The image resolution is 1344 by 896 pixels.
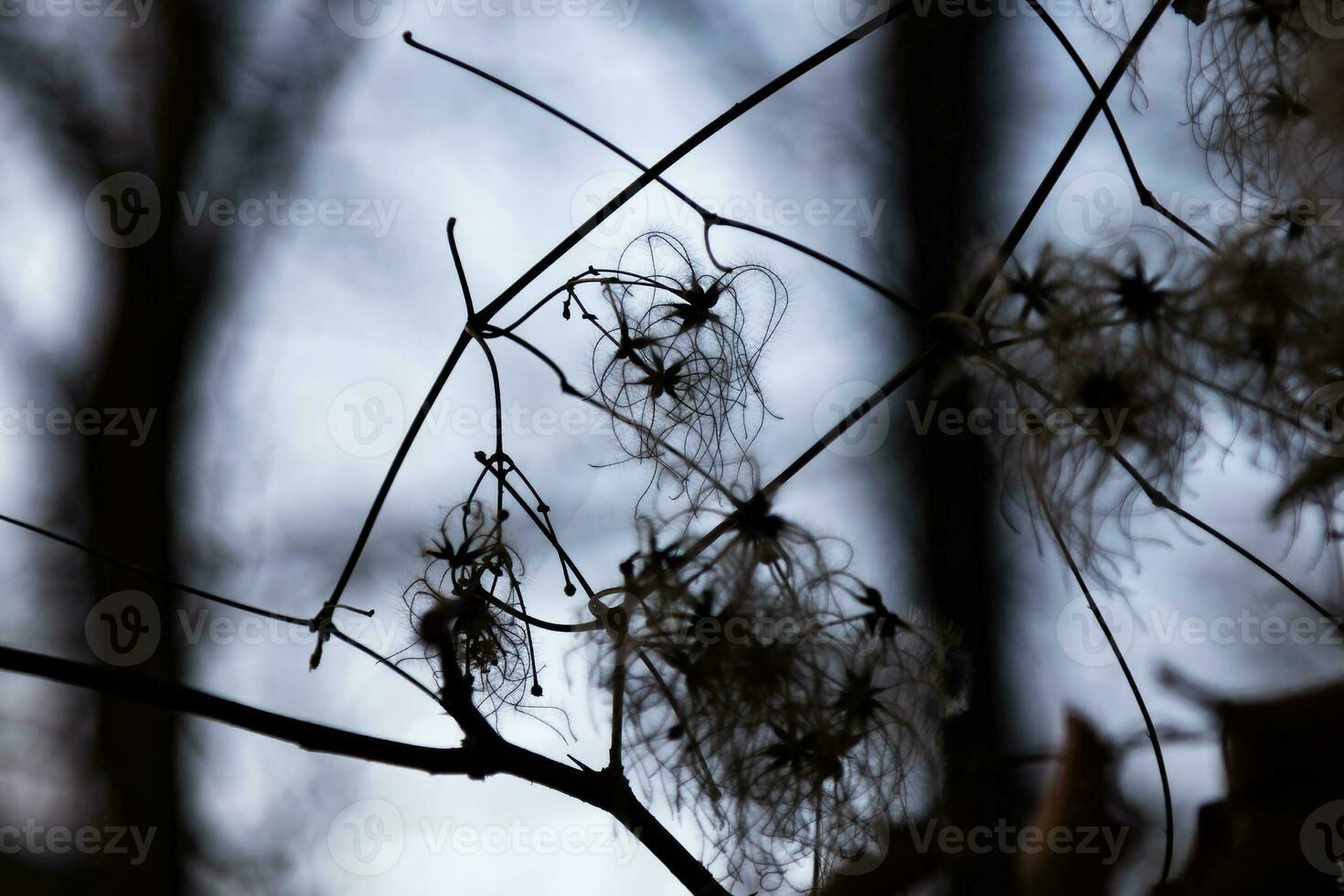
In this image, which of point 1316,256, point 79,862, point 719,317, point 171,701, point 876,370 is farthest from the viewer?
point 79,862

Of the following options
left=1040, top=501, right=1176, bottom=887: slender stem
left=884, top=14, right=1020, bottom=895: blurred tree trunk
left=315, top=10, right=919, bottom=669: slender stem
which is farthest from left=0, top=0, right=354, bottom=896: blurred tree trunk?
left=1040, top=501, right=1176, bottom=887: slender stem

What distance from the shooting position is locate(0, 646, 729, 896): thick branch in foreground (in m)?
0.36

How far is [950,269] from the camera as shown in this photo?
1.91 metres

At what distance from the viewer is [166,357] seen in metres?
2.68

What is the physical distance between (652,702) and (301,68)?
2.57 metres

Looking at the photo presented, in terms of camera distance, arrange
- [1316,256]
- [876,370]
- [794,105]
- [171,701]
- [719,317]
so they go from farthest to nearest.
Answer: [794,105]
[876,370]
[719,317]
[1316,256]
[171,701]

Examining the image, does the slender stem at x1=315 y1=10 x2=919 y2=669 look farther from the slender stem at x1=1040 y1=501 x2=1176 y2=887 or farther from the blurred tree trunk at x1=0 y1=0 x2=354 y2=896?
the blurred tree trunk at x1=0 y1=0 x2=354 y2=896

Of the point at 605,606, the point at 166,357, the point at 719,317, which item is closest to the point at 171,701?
the point at 605,606

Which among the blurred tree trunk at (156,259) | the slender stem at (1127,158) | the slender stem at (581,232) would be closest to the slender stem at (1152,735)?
the slender stem at (1127,158)

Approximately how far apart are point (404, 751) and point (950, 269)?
168cm

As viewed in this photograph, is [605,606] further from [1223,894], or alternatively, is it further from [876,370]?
[876,370]

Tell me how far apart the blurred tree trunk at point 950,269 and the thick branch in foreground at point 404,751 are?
96 cm

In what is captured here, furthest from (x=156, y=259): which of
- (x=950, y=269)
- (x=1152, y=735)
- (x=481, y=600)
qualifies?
(x=1152, y=735)

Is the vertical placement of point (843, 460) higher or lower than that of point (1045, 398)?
higher
